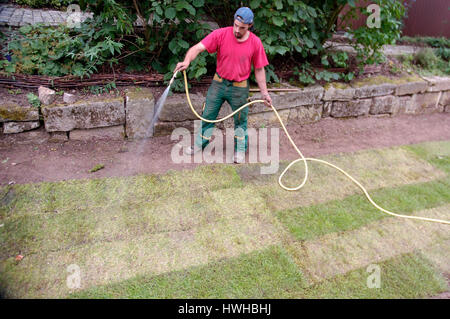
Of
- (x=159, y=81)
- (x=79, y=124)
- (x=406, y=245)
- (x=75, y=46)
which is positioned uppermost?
(x=75, y=46)

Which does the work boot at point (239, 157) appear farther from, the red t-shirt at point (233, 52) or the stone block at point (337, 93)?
the stone block at point (337, 93)

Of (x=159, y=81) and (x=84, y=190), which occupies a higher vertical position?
(x=159, y=81)

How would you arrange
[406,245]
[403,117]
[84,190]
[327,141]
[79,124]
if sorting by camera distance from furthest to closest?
[403,117] < [327,141] < [79,124] < [84,190] < [406,245]

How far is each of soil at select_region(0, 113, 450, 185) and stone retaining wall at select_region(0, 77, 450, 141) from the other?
139mm

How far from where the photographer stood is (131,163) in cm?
425

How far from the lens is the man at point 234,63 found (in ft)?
12.2

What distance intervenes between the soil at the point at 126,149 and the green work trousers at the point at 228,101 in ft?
1.55

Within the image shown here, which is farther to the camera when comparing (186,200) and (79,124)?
(79,124)

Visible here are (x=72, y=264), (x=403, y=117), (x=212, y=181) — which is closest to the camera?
(x=72, y=264)

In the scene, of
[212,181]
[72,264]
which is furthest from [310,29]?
[72,264]

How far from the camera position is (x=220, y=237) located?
128 inches

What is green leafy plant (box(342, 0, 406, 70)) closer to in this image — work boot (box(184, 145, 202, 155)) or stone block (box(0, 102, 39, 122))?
work boot (box(184, 145, 202, 155))

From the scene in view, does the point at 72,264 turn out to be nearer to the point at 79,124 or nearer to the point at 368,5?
the point at 79,124

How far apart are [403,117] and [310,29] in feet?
8.16
